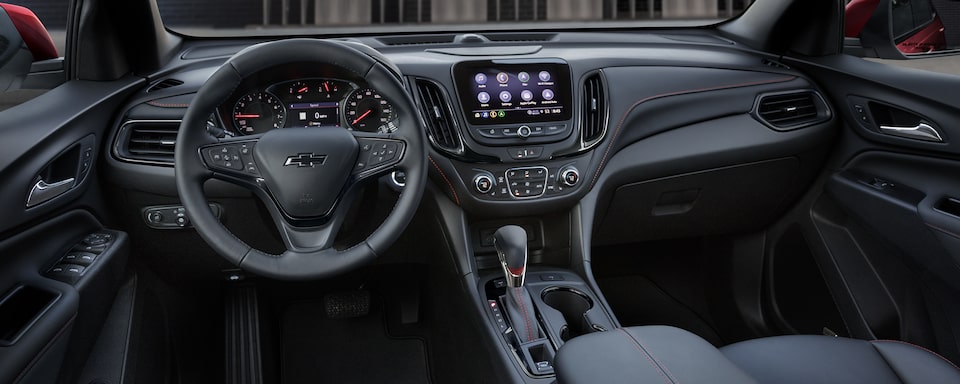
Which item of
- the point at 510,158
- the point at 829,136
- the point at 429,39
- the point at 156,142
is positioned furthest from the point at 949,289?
the point at 156,142

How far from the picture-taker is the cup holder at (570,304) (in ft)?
6.56

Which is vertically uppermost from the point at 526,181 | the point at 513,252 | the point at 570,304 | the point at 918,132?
the point at 918,132

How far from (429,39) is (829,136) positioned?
135 cm

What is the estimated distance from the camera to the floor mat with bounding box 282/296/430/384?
248 cm

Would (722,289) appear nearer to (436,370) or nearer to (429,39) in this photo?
(436,370)

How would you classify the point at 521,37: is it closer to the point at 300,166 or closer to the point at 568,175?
the point at 568,175

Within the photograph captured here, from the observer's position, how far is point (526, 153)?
206cm

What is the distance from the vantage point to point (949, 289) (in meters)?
1.92

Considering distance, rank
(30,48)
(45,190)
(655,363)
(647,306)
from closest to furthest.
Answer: (655,363)
(45,190)
(30,48)
(647,306)

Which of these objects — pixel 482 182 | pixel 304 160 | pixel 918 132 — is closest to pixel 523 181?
pixel 482 182

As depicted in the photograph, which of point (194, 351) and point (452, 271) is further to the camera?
point (194, 351)

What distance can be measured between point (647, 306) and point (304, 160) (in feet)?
5.42

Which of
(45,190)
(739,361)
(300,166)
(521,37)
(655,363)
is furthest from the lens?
(521,37)

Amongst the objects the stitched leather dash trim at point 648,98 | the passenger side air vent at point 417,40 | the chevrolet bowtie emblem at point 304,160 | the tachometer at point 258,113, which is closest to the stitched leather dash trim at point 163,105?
the tachometer at point 258,113
